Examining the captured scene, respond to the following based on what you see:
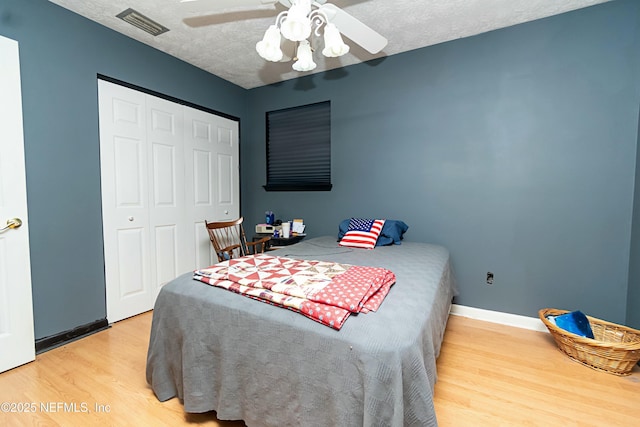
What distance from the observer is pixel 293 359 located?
3.54ft

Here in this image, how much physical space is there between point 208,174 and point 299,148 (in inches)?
44.3

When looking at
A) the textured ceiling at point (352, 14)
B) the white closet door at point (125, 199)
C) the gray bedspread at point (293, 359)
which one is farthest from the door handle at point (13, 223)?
the textured ceiling at point (352, 14)

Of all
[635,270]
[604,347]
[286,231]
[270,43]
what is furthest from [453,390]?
[270,43]

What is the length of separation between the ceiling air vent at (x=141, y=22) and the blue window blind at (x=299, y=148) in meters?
1.46

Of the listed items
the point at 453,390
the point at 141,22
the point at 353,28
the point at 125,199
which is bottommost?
the point at 453,390

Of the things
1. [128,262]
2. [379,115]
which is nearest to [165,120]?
[128,262]

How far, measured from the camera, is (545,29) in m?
2.28

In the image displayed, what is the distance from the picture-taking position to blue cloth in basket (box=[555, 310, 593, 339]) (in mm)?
1988

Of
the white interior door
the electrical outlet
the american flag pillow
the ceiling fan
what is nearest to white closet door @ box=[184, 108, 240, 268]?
the white interior door

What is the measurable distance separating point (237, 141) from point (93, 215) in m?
1.87

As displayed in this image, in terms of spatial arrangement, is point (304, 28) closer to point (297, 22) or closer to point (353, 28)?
point (297, 22)

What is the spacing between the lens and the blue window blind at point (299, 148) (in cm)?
330

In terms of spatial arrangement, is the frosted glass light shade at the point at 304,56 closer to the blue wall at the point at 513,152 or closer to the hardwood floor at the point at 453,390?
the blue wall at the point at 513,152

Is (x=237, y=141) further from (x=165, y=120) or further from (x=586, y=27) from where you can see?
(x=586, y=27)
